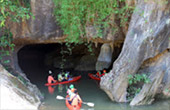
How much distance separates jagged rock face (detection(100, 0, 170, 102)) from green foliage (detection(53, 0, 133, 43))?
111cm

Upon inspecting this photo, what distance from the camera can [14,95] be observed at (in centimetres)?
647

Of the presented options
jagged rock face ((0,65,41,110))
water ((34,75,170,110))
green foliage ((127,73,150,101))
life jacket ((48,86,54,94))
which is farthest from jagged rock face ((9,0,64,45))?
green foliage ((127,73,150,101))

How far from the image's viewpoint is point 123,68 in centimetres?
773

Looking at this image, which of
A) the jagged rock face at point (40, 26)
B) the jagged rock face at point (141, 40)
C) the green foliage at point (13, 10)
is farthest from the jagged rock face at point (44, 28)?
the jagged rock face at point (141, 40)

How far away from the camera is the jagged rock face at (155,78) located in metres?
7.44

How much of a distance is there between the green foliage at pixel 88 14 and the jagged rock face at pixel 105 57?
442cm

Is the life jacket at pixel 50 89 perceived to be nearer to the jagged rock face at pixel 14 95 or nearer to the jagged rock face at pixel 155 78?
the jagged rock face at pixel 14 95

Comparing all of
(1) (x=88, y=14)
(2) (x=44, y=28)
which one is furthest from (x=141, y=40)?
(2) (x=44, y=28)

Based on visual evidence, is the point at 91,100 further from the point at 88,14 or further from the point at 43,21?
the point at 43,21

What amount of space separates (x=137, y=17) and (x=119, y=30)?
1.99m

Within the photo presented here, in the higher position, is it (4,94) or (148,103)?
(4,94)

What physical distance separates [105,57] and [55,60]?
19.0 ft

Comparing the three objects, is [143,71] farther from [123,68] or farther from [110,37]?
[110,37]

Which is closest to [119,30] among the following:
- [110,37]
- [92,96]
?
[110,37]
